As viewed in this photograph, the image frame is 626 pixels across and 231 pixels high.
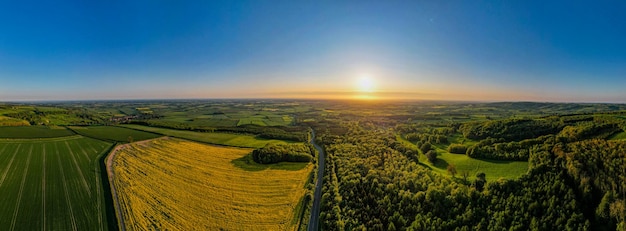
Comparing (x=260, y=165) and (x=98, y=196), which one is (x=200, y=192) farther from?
(x=260, y=165)

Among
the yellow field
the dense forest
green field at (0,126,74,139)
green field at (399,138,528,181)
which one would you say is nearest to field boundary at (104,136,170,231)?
the yellow field

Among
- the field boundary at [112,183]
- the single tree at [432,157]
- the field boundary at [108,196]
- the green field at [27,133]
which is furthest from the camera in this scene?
the green field at [27,133]

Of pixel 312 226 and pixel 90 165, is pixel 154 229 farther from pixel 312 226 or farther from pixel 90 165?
pixel 90 165

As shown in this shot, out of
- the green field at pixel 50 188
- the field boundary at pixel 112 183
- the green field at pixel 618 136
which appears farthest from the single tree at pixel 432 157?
the green field at pixel 50 188

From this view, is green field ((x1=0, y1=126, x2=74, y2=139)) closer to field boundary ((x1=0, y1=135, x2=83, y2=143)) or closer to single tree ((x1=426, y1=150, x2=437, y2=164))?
field boundary ((x1=0, y1=135, x2=83, y2=143))

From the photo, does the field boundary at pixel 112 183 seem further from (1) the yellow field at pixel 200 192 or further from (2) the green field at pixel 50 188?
(2) the green field at pixel 50 188

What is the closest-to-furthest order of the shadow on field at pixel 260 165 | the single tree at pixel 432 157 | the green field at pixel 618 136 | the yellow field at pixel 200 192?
the yellow field at pixel 200 192 < the green field at pixel 618 136 < the single tree at pixel 432 157 < the shadow on field at pixel 260 165

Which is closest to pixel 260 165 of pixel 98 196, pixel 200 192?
pixel 200 192

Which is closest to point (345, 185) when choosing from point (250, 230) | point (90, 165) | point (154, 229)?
point (250, 230)
